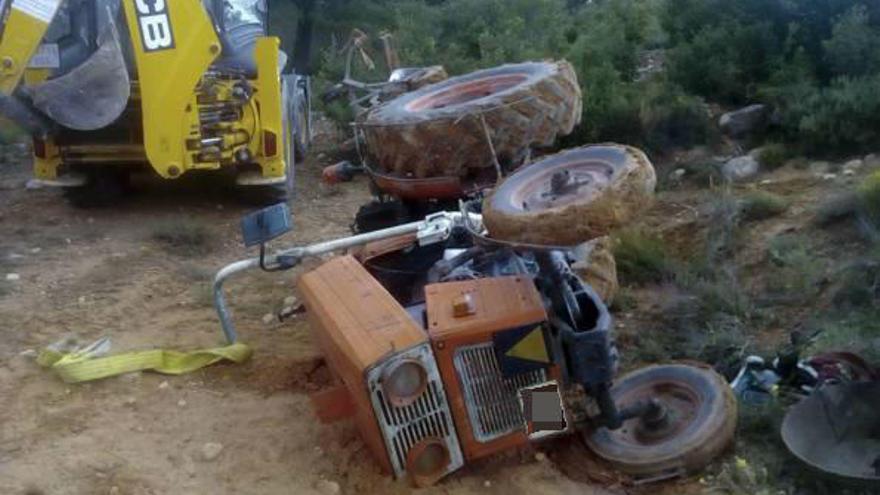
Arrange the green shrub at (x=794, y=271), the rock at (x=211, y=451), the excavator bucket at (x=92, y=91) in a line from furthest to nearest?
the excavator bucket at (x=92, y=91) → the green shrub at (x=794, y=271) → the rock at (x=211, y=451)

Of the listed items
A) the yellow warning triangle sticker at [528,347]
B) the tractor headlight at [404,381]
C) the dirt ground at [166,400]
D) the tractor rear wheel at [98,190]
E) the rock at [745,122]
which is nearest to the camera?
the tractor headlight at [404,381]

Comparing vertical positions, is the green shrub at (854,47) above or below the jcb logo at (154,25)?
below

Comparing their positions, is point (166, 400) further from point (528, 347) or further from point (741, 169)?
point (741, 169)

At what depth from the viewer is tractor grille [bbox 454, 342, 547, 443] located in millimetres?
4508

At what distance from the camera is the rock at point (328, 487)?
15.4ft

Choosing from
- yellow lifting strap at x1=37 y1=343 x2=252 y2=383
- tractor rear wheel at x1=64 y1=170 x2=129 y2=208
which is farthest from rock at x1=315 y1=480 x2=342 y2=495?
tractor rear wheel at x1=64 y1=170 x2=129 y2=208

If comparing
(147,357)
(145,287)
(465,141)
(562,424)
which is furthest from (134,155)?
(562,424)

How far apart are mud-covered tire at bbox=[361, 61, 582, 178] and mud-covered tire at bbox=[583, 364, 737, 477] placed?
4.62ft

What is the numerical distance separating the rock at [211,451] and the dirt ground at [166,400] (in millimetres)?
17

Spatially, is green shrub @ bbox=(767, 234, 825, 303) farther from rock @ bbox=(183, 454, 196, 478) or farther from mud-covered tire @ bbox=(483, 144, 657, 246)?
rock @ bbox=(183, 454, 196, 478)

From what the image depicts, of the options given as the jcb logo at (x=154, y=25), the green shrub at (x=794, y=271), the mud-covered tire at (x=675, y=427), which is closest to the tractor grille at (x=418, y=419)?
the mud-covered tire at (x=675, y=427)

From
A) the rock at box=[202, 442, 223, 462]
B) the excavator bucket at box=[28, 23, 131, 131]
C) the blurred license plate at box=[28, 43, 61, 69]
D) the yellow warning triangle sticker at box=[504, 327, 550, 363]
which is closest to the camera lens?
the yellow warning triangle sticker at box=[504, 327, 550, 363]

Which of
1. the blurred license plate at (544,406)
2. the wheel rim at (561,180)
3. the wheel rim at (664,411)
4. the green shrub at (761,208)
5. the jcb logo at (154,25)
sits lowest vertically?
the green shrub at (761,208)

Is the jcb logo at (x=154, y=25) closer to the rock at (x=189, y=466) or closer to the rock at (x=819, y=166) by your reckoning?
the rock at (x=189, y=466)
